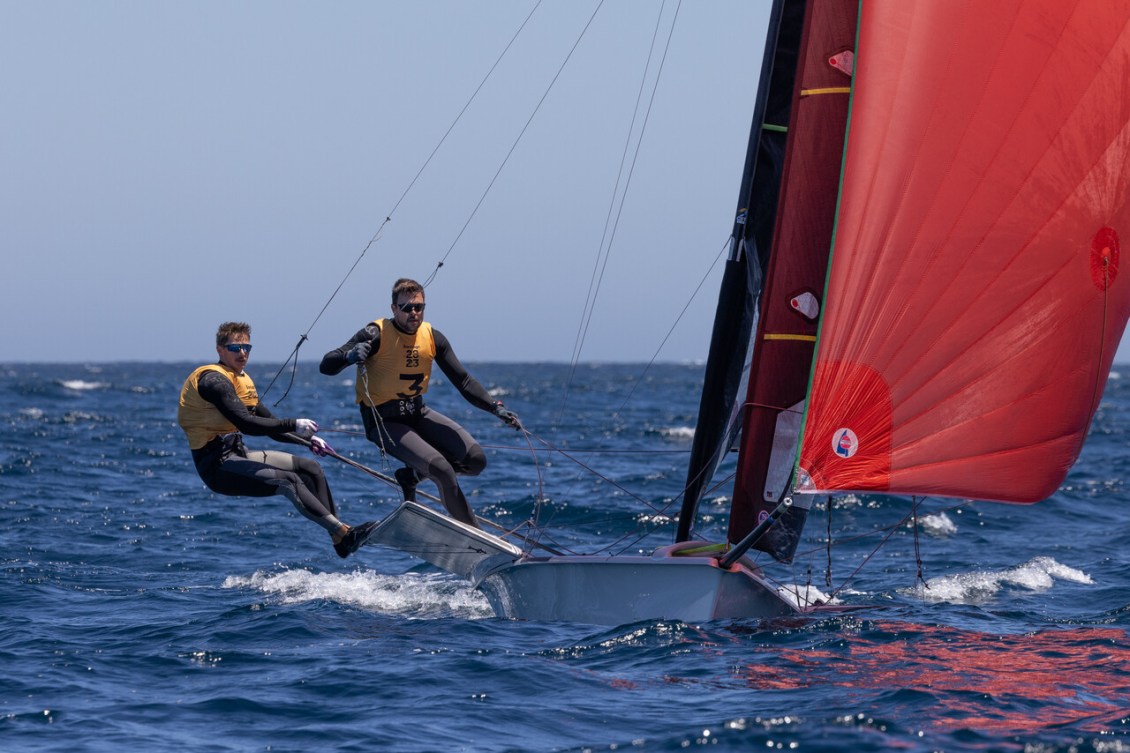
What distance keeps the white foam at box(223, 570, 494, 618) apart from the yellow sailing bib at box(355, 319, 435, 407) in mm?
1672

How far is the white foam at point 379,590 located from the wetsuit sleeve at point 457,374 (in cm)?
156

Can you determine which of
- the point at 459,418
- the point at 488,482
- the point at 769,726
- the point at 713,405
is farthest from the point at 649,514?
the point at 459,418

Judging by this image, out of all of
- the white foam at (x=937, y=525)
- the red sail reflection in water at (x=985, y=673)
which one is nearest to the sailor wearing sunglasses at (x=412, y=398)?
the red sail reflection in water at (x=985, y=673)

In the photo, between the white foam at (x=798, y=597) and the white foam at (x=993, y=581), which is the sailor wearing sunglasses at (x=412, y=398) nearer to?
the white foam at (x=798, y=597)

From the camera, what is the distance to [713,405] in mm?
9523

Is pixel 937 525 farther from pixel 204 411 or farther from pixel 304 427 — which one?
pixel 204 411

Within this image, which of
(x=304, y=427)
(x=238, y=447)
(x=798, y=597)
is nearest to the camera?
(x=304, y=427)

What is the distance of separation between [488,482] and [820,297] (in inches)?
457

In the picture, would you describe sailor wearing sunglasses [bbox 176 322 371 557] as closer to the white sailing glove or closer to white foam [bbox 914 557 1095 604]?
the white sailing glove

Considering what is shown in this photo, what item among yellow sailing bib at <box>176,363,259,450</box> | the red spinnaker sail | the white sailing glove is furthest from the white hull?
yellow sailing bib at <box>176,363,259,450</box>

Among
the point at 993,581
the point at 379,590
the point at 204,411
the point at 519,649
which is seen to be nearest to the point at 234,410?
the point at 204,411

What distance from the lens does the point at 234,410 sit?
9.30 metres

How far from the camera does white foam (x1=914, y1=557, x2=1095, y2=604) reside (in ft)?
36.2

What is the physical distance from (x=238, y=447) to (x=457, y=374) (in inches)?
65.4
